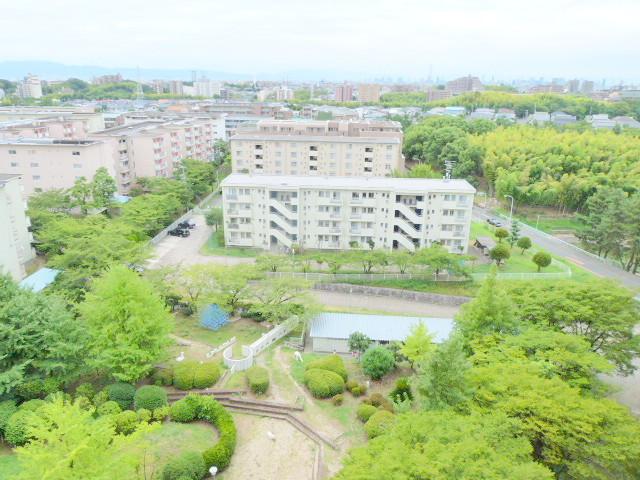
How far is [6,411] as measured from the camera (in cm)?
1661

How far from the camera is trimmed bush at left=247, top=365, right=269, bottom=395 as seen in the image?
765 inches

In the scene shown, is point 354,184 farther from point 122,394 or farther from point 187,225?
point 122,394

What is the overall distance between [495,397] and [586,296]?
30.9 ft

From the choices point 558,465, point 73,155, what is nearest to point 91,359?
point 558,465

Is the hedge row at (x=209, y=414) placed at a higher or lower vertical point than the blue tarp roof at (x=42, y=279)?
lower

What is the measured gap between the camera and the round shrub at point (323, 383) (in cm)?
1945

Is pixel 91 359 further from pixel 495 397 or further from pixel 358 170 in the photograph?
pixel 358 170

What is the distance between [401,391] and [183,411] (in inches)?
358

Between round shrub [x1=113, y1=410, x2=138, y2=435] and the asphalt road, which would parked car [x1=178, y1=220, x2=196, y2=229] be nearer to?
round shrub [x1=113, y1=410, x2=138, y2=435]

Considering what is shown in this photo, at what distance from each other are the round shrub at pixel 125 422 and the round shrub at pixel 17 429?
2936 mm

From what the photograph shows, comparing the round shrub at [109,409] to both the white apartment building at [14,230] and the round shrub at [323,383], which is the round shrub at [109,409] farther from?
the white apartment building at [14,230]

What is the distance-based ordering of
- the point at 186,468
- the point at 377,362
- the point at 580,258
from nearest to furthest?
the point at 186,468 < the point at 377,362 < the point at 580,258

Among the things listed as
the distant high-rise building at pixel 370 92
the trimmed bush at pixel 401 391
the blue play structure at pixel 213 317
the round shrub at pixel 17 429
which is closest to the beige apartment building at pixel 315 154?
the blue play structure at pixel 213 317

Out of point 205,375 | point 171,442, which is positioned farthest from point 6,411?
point 205,375
